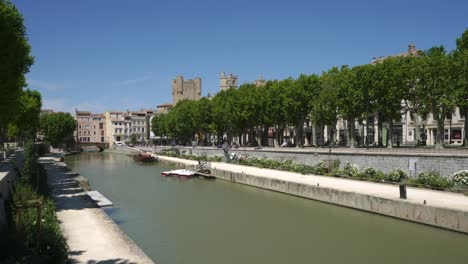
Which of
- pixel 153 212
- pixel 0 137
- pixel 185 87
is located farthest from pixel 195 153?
pixel 185 87

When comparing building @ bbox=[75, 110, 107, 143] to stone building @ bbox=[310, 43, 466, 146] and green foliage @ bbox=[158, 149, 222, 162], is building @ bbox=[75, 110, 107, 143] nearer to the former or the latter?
green foliage @ bbox=[158, 149, 222, 162]

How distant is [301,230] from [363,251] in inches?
169

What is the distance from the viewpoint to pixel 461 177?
2377 cm

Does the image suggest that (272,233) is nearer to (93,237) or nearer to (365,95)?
(93,237)

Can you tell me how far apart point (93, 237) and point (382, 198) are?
47.1 ft

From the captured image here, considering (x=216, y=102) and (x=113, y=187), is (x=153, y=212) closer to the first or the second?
(x=113, y=187)

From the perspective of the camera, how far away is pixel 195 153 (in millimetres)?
73062

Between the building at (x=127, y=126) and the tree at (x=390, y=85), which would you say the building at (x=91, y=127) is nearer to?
the building at (x=127, y=126)

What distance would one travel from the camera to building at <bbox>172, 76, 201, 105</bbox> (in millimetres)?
175375

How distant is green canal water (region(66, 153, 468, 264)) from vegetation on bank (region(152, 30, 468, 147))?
2204cm

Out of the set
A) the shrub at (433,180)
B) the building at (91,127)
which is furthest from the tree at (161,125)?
the shrub at (433,180)

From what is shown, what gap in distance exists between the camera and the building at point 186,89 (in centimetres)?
17538

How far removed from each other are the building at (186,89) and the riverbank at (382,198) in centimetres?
14264

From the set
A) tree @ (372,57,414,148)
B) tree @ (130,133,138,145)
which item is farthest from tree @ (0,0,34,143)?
tree @ (130,133,138,145)
